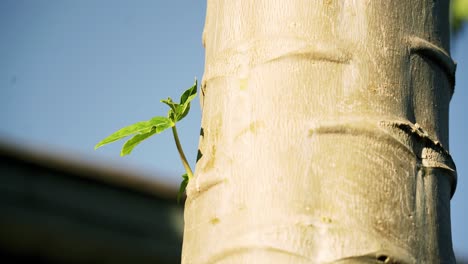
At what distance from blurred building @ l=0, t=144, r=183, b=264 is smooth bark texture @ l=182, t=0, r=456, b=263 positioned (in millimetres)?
2313

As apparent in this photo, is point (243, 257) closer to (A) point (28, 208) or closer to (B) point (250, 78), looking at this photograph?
(B) point (250, 78)

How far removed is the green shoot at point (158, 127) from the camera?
0.66 m

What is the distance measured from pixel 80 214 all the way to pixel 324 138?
2507 mm

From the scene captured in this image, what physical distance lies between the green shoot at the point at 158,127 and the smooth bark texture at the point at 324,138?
80 mm

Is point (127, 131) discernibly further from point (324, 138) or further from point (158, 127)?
point (324, 138)

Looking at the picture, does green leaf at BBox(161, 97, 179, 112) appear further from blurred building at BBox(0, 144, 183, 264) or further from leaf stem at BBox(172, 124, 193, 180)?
blurred building at BBox(0, 144, 183, 264)

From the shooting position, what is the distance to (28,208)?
2.84 m

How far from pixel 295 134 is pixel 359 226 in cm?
7

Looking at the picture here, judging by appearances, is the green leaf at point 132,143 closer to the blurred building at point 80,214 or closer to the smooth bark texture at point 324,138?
the smooth bark texture at point 324,138

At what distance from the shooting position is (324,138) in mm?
504

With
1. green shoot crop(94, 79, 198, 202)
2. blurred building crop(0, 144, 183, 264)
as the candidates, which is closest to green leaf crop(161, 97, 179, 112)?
green shoot crop(94, 79, 198, 202)

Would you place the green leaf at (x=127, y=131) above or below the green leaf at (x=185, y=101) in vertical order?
below

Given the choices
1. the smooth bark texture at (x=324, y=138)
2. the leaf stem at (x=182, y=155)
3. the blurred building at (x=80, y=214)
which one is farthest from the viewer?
the blurred building at (x=80, y=214)

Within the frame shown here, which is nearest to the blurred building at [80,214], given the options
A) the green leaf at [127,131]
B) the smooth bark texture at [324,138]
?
the green leaf at [127,131]
